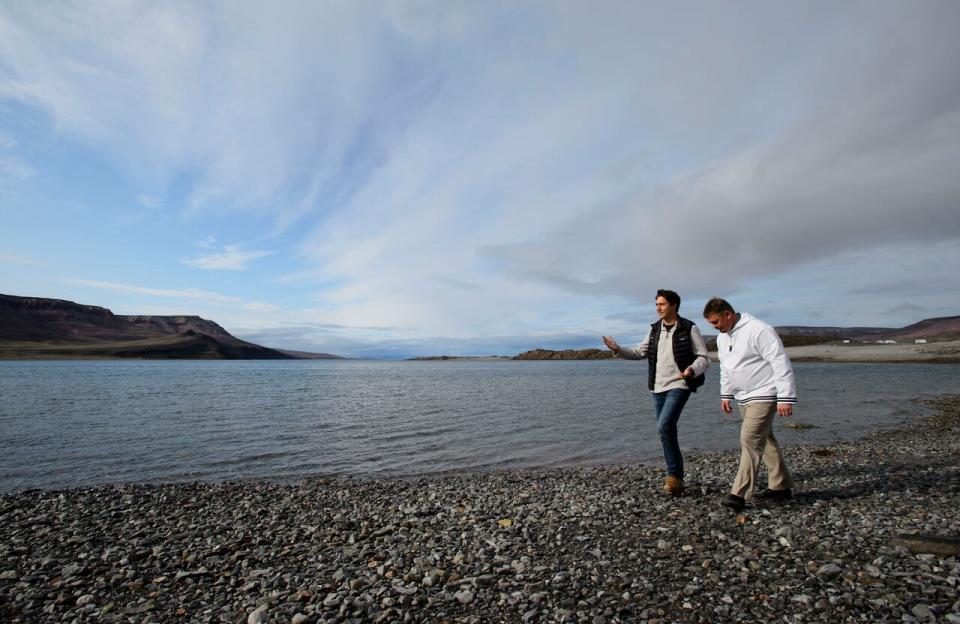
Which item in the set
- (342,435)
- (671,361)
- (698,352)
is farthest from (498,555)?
(342,435)

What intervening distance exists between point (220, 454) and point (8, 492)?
6573 millimetres

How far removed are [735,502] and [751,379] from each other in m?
2.29

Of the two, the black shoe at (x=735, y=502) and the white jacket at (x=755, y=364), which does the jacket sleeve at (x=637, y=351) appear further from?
the black shoe at (x=735, y=502)

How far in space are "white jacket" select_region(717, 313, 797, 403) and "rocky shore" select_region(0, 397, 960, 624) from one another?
2.19 m

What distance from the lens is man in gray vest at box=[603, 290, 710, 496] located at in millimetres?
9156

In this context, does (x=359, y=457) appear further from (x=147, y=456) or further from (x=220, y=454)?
(x=147, y=456)

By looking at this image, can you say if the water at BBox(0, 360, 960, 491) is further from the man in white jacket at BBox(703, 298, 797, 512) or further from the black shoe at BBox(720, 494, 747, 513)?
the man in white jacket at BBox(703, 298, 797, 512)

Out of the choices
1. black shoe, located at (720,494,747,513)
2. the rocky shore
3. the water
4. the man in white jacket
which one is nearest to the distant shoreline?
the water

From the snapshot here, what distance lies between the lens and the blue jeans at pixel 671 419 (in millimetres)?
9281

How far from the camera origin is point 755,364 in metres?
8.54

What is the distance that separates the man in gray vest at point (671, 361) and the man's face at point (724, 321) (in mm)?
374

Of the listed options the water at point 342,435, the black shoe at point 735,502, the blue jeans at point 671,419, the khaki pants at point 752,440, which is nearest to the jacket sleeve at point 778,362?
the khaki pants at point 752,440

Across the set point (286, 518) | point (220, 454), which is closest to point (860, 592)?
point (286, 518)

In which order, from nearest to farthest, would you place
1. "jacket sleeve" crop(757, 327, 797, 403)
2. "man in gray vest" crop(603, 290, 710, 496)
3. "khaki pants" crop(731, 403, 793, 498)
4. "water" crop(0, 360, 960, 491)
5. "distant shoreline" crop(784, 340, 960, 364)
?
"jacket sleeve" crop(757, 327, 797, 403) < "khaki pants" crop(731, 403, 793, 498) < "man in gray vest" crop(603, 290, 710, 496) < "water" crop(0, 360, 960, 491) < "distant shoreline" crop(784, 340, 960, 364)
